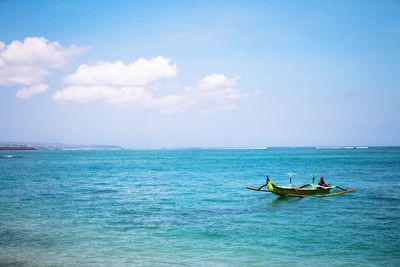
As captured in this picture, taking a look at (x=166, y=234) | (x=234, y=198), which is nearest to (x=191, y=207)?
(x=234, y=198)

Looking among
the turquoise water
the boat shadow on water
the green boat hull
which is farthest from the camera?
the green boat hull

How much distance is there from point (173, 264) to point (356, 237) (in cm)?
1006

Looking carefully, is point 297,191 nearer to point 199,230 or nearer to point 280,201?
point 280,201

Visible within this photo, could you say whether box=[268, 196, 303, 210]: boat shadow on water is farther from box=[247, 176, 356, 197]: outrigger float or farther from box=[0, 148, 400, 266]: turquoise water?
box=[247, 176, 356, 197]: outrigger float

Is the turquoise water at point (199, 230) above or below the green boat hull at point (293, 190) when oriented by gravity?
below

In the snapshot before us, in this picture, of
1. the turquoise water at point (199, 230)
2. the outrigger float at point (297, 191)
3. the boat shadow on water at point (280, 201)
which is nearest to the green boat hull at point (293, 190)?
the outrigger float at point (297, 191)

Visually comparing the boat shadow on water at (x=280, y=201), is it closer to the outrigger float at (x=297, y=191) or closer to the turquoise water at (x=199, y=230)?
the turquoise water at (x=199, y=230)

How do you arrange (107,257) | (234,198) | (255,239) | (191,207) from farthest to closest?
(234,198)
(191,207)
(255,239)
(107,257)

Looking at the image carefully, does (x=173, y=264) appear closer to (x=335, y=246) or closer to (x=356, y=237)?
(x=335, y=246)

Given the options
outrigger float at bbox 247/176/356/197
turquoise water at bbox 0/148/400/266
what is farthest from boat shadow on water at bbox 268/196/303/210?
outrigger float at bbox 247/176/356/197

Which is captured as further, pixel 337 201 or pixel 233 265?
pixel 337 201

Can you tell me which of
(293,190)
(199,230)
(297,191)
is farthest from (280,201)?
(199,230)

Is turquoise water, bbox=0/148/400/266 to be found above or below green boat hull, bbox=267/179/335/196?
below

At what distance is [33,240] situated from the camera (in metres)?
17.4
